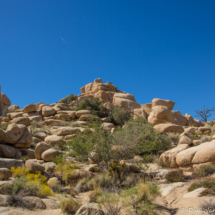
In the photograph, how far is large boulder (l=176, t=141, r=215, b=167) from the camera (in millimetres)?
9828

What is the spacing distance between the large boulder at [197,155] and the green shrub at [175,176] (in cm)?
122

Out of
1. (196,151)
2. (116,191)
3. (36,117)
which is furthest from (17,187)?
(36,117)

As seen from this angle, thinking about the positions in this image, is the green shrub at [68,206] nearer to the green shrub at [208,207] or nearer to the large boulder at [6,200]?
the large boulder at [6,200]

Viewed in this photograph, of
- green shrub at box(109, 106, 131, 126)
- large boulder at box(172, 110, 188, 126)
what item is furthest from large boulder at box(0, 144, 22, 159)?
large boulder at box(172, 110, 188, 126)

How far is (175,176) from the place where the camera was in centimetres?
961

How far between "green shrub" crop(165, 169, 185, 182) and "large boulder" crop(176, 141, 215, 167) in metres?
1.22

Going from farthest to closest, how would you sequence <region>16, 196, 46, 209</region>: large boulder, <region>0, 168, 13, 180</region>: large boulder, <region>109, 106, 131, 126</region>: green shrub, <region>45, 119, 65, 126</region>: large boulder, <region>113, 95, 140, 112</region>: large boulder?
<region>113, 95, 140, 112</region>: large boulder → <region>109, 106, 131, 126</region>: green shrub → <region>45, 119, 65, 126</region>: large boulder → <region>0, 168, 13, 180</region>: large boulder → <region>16, 196, 46, 209</region>: large boulder

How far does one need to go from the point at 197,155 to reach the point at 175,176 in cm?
183

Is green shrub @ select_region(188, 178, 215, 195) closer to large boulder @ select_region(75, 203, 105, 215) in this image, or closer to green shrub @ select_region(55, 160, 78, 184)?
large boulder @ select_region(75, 203, 105, 215)

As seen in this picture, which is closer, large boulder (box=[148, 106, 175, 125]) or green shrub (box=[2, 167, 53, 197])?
green shrub (box=[2, 167, 53, 197])

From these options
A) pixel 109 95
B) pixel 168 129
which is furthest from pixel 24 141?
pixel 109 95

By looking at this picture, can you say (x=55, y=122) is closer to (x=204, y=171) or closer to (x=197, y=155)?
(x=197, y=155)

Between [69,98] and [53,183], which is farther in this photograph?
[69,98]

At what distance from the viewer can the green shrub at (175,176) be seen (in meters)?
9.40
